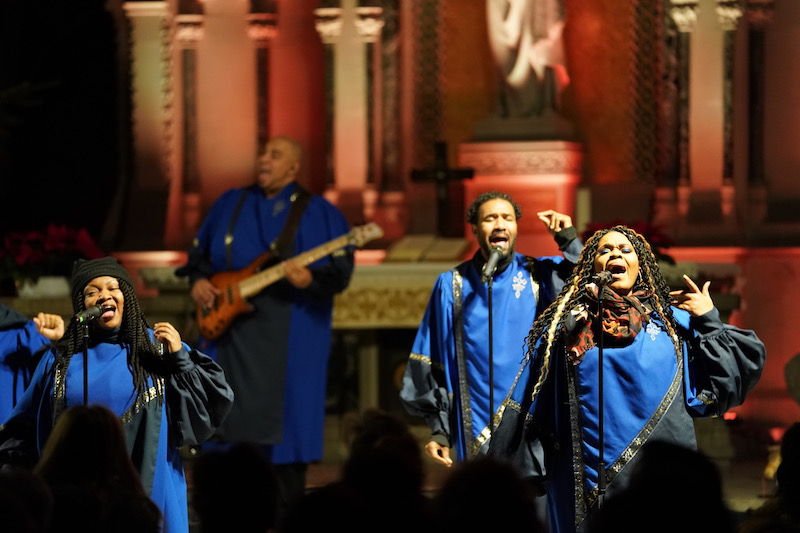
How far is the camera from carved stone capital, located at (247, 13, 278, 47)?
1495 cm

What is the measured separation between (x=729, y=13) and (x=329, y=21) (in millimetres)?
2925

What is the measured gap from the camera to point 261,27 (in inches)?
590

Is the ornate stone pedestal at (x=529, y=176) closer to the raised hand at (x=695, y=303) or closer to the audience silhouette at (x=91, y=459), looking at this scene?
the raised hand at (x=695, y=303)

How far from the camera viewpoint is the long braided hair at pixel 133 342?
7984 millimetres

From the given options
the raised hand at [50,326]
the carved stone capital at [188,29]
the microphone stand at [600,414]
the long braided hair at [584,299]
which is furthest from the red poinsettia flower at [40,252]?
the microphone stand at [600,414]

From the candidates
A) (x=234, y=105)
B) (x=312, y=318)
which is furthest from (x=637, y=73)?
(x=312, y=318)

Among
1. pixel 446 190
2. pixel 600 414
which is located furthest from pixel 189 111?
pixel 600 414

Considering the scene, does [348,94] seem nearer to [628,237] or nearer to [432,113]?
[432,113]

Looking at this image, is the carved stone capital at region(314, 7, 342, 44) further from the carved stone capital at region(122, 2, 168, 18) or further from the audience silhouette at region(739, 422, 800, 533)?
the audience silhouette at region(739, 422, 800, 533)

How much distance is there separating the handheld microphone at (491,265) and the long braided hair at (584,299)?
0.36m

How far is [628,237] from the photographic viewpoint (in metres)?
8.00

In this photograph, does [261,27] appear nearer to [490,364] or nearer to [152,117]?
[152,117]

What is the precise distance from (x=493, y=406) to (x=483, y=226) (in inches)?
32.2

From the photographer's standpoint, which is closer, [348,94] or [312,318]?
[312,318]
